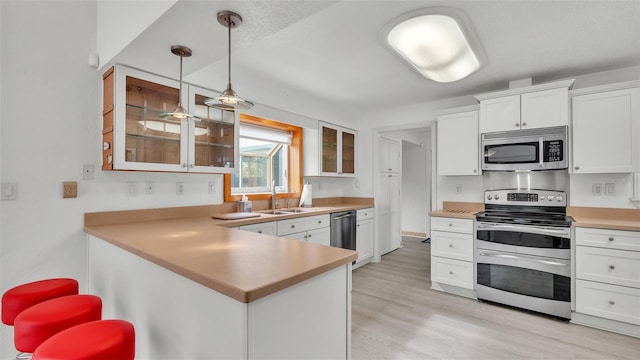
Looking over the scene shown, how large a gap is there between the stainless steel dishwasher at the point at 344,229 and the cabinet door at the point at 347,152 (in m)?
0.74

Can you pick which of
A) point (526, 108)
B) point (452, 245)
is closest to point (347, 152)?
point (452, 245)

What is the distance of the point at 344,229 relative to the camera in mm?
3840

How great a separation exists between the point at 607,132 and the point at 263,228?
3.36 m

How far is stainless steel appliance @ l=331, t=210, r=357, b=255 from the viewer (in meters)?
3.67

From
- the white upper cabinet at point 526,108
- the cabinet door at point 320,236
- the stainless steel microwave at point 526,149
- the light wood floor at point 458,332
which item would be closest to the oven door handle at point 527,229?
the stainless steel microwave at point 526,149

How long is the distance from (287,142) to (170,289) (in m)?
2.96

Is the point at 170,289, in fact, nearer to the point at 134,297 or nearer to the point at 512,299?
the point at 134,297

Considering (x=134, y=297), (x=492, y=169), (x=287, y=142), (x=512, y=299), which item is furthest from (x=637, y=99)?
(x=134, y=297)

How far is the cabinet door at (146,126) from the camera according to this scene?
81.7 inches

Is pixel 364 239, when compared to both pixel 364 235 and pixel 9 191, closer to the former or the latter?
pixel 364 235

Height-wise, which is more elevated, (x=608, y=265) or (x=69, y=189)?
(x=69, y=189)

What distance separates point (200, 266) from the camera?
1.13 metres

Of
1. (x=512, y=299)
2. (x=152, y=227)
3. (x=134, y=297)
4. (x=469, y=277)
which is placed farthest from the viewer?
(x=469, y=277)

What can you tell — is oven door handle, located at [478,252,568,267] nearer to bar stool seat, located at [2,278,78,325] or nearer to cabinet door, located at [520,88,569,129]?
cabinet door, located at [520,88,569,129]
